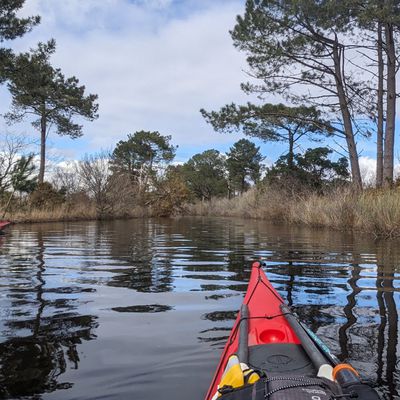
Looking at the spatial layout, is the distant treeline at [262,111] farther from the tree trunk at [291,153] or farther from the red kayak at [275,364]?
the red kayak at [275,364]

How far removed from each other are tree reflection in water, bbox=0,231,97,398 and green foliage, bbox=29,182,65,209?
787 inches

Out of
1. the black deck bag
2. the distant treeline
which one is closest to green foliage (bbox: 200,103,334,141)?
the distant treeline

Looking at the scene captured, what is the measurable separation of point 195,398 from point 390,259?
632 cm

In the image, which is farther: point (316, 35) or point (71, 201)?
point (71, 201)

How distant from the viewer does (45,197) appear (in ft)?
79.1

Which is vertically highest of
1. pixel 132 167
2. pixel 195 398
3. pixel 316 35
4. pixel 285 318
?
pixel 316 35

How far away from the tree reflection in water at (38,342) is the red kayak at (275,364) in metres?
1.09

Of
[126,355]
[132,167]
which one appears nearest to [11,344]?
[126,355]

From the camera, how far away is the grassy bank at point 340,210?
11.5 m

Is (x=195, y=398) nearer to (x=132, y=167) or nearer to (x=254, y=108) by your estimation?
(x=254, y=108)

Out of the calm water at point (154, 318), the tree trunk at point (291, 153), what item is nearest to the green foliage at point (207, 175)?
the tree trunk at point (291, 153)

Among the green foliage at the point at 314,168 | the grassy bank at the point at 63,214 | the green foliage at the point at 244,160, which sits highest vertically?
the green foliage at the point at 244,160

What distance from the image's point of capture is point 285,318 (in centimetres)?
284

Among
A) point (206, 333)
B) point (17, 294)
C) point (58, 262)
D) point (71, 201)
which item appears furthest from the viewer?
point (71, 201)
